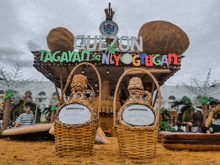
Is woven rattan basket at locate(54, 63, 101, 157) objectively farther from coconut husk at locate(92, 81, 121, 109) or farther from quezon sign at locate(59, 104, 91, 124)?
coconut husk at locate(92, 81, 121, 109)

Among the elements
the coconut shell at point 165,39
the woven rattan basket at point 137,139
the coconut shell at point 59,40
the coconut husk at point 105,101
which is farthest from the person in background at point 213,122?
the coconut shell at point 59,40

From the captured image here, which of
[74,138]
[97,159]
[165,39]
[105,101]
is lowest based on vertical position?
[97,159]

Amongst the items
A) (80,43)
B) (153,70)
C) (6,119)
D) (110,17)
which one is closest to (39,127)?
(6,119)

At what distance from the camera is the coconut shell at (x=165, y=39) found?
7.39m

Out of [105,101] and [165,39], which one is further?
[165,39]

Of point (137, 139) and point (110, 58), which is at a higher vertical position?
point (110, 58)

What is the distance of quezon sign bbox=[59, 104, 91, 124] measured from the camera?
197 centimetres

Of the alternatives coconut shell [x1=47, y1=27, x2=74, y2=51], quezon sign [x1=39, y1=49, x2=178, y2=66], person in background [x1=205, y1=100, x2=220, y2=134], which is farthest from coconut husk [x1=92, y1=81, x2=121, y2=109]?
person in background [x1=205, y1=100, x2=220, y2=134]

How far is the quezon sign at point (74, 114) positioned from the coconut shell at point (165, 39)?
635cm

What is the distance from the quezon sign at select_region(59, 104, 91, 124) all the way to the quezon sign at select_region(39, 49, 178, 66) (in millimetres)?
5548

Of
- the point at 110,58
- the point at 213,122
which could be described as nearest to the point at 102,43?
the point at 110,58

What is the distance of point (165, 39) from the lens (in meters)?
7.44

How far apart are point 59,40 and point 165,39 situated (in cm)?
471

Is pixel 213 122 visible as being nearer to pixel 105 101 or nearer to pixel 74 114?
pixel 74 114
